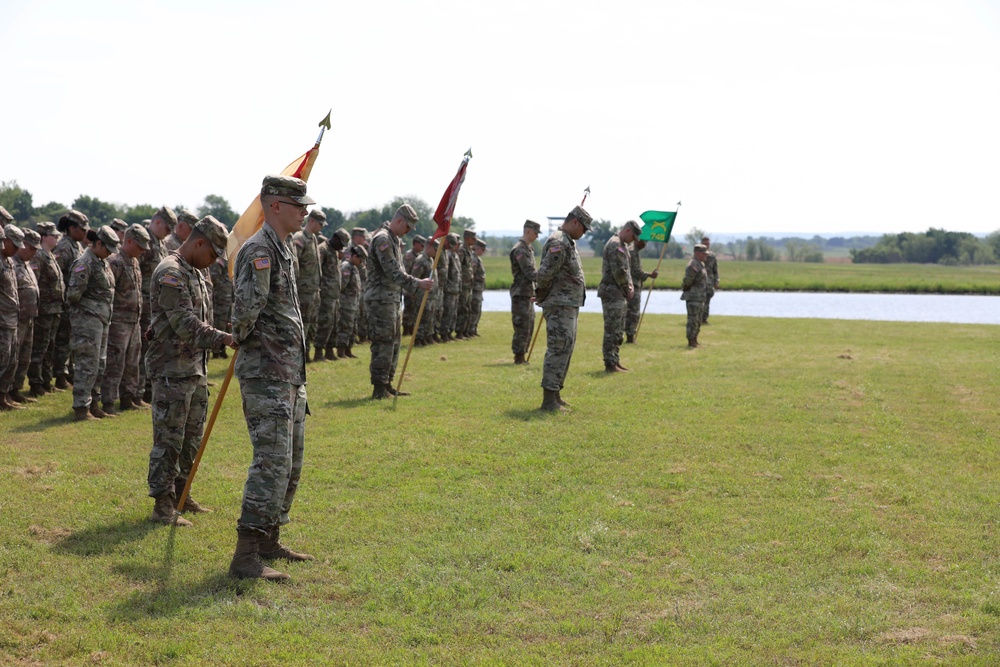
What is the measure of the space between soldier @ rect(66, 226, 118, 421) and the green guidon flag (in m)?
12.2

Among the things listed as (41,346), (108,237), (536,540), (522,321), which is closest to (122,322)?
(108,237)

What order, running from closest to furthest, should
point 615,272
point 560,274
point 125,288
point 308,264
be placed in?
point 125,288, point 560,274, point 615,272, point 308,264

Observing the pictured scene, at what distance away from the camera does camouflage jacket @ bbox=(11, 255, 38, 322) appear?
12.2m

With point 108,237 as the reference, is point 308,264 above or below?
below

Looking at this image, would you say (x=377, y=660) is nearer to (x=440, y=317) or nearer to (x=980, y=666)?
(x=980, y=666)

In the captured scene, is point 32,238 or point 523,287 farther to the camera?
point 523,287

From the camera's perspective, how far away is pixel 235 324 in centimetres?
600

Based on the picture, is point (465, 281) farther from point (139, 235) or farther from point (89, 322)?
point (139, 235)

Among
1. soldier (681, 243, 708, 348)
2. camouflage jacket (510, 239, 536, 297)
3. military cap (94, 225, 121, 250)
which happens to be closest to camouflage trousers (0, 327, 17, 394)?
A: military cap (94, 225, 121, 250)

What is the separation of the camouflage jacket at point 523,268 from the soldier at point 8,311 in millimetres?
8319

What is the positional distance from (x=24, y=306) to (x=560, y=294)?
6956 mm

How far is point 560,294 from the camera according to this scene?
493 inches

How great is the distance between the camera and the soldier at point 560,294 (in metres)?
12.4

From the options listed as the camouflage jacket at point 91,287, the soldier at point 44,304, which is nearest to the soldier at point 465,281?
the soldier at point 44,304
